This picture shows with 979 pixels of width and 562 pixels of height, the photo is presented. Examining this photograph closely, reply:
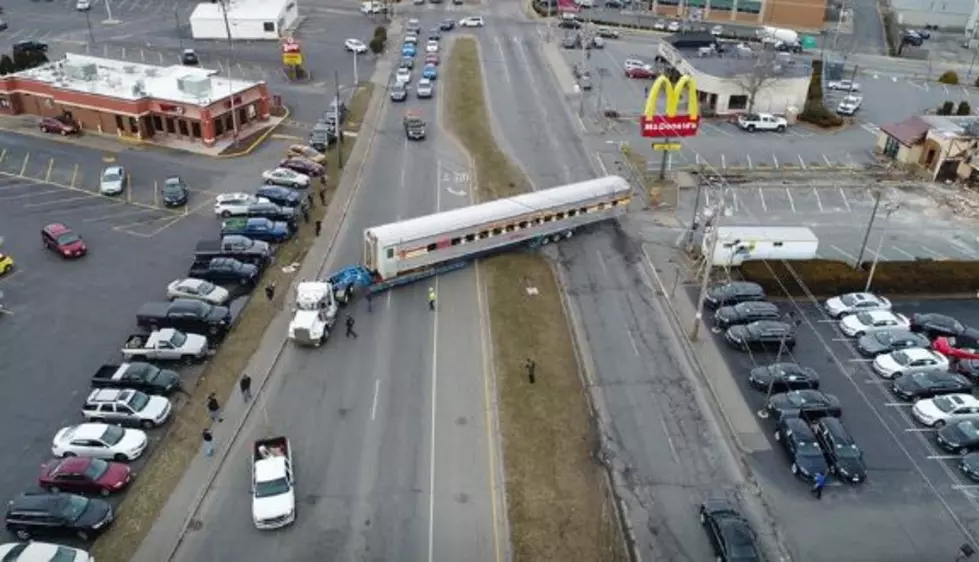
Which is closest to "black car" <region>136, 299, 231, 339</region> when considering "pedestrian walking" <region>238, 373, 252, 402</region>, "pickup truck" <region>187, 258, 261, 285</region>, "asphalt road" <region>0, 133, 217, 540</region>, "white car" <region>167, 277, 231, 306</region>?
"asphalt road" <region>0, 133, 217, 540</region>

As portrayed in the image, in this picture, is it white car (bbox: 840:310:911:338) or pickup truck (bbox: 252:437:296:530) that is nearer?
pickup truck (bbox: 252:437:296:530)

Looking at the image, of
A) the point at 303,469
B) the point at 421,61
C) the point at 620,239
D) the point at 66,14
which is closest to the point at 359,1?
the point at 421,61

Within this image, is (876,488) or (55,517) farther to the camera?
(876,488)

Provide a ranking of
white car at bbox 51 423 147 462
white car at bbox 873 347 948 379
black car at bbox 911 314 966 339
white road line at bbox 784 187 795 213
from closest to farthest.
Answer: white car at bbox 51 423 147 462, white car at bbox 873 347 948 379, black car at bbox 911 314 966 339, white road line at bbox 784 187 795 213

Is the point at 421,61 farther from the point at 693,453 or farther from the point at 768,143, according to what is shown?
the point at 693,453

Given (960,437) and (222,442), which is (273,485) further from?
(960,437)

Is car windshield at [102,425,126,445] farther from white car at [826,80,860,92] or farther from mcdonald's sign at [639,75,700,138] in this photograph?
white car at [826,80,860,92]

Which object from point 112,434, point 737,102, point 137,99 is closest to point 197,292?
point 112,434
